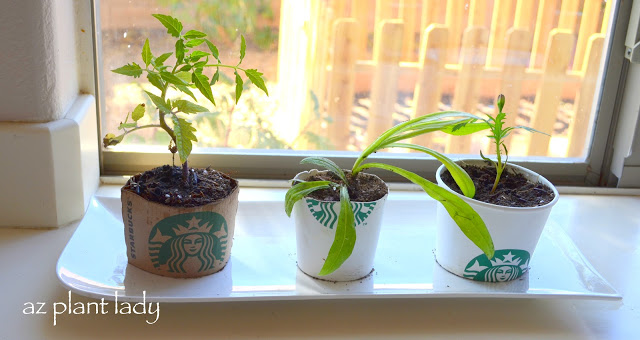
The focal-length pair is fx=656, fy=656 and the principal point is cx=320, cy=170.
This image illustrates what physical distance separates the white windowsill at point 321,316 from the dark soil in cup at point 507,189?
4.6 inches

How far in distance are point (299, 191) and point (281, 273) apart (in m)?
0.12

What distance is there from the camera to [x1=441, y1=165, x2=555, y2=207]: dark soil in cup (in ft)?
2.45

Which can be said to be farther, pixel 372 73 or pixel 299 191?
pixel 372 73

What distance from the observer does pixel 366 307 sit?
737 millimetres

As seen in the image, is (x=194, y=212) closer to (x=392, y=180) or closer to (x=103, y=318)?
(x=103, y=318)

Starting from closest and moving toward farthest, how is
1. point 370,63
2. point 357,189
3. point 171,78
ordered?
point 171,78 < point 357,189 < point 370,63

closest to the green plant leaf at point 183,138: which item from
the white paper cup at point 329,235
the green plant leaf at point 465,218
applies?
the white paper cup at point 329,235

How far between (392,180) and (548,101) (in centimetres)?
28

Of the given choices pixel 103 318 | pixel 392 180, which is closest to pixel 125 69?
pixel 103 318

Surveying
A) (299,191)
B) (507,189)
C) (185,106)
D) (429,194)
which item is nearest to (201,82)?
(185,106)

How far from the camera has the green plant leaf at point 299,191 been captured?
701 millimetres

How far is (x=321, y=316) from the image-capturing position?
71 centimetres

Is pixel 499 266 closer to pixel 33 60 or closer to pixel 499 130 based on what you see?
pixel 499 130

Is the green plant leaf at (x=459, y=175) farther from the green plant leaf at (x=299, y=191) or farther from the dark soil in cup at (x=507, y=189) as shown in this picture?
the green plant leaf at (x=299, y=191)
